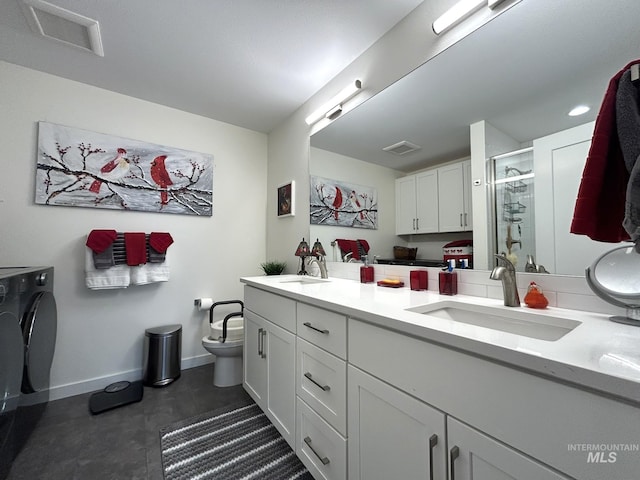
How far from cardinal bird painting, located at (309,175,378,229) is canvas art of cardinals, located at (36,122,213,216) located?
108 centimetres

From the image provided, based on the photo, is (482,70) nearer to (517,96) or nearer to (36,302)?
(517,96)

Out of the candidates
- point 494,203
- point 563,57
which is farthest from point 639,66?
point 494,203

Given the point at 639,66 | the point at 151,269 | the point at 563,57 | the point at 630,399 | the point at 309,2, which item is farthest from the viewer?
the point at 151,269

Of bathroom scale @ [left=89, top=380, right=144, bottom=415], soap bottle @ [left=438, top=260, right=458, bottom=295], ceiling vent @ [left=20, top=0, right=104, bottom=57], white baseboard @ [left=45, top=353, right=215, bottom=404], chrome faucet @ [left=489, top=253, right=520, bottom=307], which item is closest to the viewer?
chrome faucet @ [left=489, top=253, right=520, bottom=307]

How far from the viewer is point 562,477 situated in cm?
A: 49

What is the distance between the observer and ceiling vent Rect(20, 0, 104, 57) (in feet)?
4.54

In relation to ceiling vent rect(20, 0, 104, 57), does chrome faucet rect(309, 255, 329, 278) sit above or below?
below

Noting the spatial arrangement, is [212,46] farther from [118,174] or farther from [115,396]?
[115,396]

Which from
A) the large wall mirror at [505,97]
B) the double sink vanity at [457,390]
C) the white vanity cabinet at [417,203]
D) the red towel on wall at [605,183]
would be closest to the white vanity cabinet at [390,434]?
the double sink vanity at [457,390]

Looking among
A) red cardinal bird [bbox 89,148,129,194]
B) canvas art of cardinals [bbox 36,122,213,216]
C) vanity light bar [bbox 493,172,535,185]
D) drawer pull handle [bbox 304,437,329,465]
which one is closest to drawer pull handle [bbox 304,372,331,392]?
drawer pull handle [bbox 304,437,329,465]

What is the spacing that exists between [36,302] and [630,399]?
227cm

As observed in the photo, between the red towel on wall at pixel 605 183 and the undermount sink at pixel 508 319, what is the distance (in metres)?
0.29

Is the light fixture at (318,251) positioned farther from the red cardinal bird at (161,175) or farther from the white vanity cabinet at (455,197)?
the red cardinal bird at (161,175)

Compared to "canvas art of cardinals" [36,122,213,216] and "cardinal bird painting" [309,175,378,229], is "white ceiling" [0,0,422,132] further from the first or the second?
"cardinal bird painting" [309,175,378,229]
